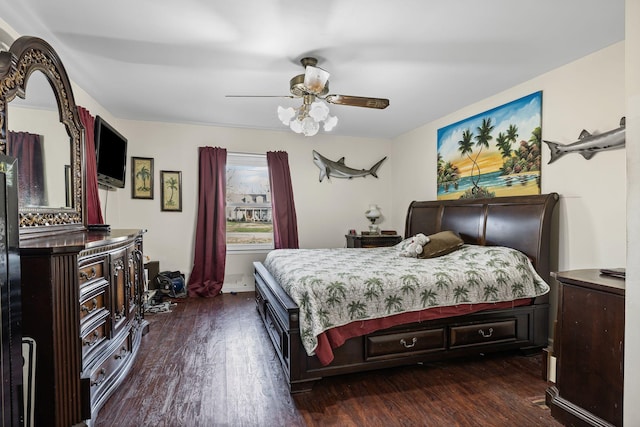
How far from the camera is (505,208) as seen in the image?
121 inches

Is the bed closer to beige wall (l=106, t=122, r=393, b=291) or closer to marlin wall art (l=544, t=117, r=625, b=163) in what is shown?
marlin wall art (l=544, t=117, r=625, b=163)

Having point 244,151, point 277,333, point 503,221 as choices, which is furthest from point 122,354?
point 503,221

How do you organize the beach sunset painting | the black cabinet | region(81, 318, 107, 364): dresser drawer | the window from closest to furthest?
1. the black cabinet
2. region(81, 318, 107, 364): dresser drawer
3. the beach sunset painting
4. the window

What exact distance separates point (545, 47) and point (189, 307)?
449cm

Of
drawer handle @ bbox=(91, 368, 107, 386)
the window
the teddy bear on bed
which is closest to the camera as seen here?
drawer handle @ bbox=(91, 368, 107, 386)

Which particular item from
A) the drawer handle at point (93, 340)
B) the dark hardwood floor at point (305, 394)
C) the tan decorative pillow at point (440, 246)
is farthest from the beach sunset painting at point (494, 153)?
the drawer handle at point (93, 340)

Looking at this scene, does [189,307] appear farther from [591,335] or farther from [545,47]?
[545,47]

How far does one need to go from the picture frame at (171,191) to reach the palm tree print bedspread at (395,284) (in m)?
2.36

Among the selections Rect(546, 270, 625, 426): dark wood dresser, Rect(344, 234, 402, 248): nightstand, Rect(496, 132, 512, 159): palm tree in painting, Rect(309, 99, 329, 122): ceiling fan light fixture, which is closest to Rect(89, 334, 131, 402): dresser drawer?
Rect(309, 99, 329, 122): ceiling fan light fixture

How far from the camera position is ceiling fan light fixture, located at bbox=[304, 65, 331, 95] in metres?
2.27

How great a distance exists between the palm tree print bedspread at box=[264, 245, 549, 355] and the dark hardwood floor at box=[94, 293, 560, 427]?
41cm

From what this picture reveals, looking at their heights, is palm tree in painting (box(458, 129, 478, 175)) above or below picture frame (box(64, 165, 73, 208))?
above

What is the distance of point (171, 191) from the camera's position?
4.51 m

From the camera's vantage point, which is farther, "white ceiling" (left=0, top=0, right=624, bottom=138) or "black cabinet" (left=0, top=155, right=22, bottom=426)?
"white ceiling" (left=0, top=0, right=624, bottom=138)
